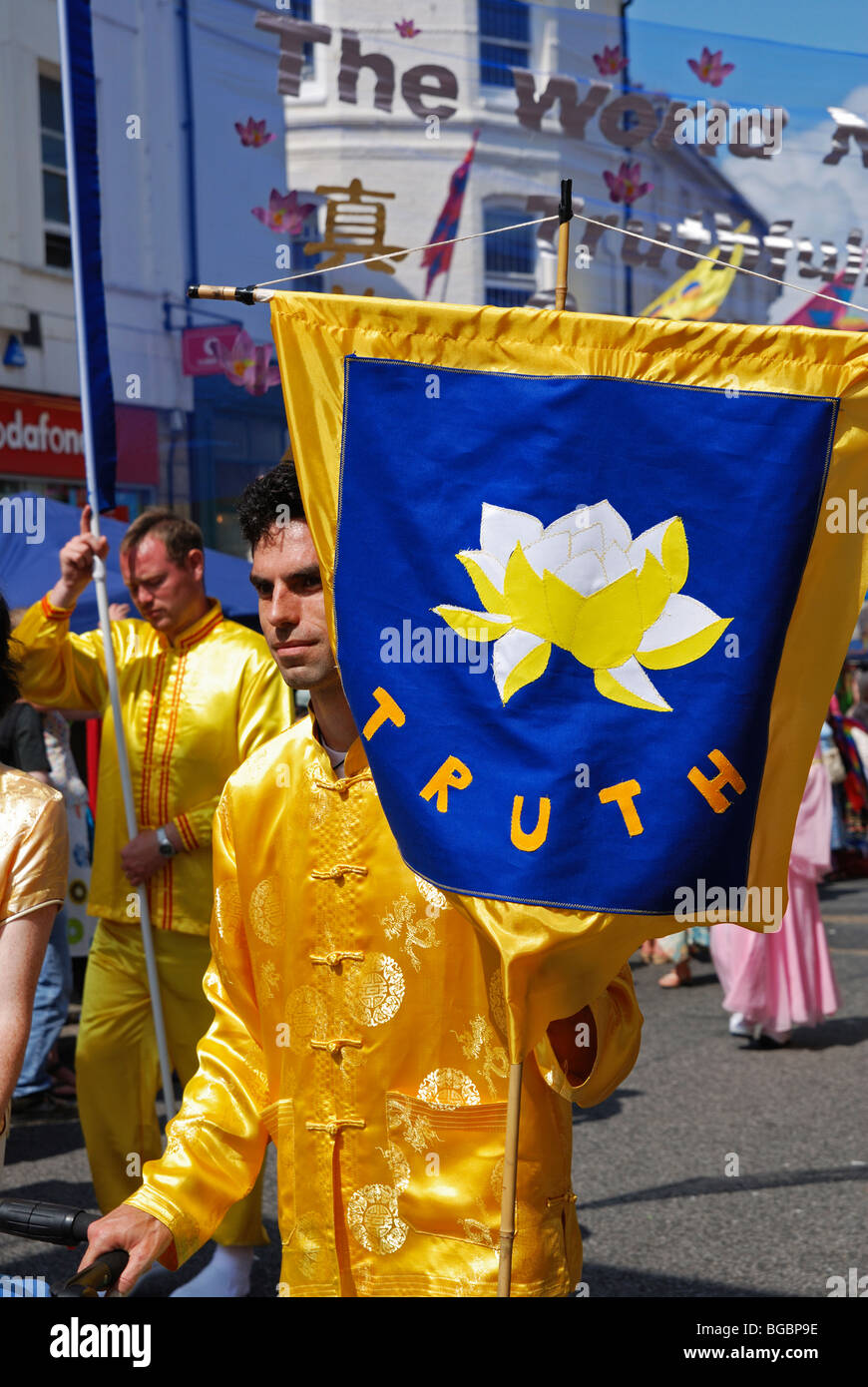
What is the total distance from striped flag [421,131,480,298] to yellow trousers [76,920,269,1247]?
7842 mm

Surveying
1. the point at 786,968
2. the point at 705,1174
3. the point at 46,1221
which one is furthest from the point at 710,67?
the point at 46,1221

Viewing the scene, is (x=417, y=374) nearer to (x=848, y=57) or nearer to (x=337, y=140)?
(x=848, y=57)

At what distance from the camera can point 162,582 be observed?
4.62 m

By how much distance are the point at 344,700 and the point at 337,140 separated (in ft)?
32.1

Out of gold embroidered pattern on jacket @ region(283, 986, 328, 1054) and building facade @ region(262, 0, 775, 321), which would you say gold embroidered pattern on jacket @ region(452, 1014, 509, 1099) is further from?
building facade @ region(262, 0, 775, 321)

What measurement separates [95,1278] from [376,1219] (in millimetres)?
500

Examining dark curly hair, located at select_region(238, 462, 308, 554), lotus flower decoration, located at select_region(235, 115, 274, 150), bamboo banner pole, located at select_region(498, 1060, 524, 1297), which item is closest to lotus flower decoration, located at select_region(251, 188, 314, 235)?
lotus flower decoration, located at select_region(235, 115, 274, 150)

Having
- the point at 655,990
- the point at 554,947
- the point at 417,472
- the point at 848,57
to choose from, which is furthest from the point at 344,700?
the point at 848,57

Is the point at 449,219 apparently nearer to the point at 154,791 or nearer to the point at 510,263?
the point at 510,263

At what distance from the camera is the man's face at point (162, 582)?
4621mm

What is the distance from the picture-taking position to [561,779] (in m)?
2.01

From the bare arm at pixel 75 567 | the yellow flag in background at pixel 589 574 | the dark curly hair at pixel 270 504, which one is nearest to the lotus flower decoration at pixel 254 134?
the bare arm at pixel 75 567

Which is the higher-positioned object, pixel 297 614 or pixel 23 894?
pixel 297 614

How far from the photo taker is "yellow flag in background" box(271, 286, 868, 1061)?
2.02 m
